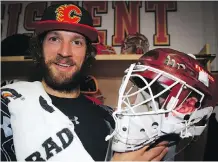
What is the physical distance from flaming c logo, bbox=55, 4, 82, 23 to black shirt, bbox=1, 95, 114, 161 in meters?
0.31

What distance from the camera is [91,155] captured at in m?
0.82

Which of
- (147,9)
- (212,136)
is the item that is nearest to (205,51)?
(212,136)

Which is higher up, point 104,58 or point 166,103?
point 104,58

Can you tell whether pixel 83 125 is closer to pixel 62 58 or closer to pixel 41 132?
pixel 41 132

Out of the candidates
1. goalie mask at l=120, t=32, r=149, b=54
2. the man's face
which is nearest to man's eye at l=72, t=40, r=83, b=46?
the man's face

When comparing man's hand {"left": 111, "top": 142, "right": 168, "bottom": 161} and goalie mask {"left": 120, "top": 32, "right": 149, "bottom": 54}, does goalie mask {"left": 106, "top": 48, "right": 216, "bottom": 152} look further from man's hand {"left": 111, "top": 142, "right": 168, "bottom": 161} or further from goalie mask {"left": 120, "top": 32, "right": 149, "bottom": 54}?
goalie mask {"left": 120, "top": 32, "right": 149, "bottom": 54}

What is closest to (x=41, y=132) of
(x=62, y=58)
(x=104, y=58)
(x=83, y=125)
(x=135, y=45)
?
(x=83, y=125)

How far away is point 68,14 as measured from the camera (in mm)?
897

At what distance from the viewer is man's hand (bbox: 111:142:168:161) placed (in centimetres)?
77

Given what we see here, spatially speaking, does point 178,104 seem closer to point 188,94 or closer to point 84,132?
point 188,94

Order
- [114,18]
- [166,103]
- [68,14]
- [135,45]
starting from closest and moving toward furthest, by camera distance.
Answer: [166,103], [68,14], [135,45], [114,18]

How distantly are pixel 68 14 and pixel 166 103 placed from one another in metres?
0.51

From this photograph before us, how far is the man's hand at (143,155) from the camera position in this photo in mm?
774

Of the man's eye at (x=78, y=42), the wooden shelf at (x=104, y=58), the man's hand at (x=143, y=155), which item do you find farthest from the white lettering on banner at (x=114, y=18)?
the man's hand at (x=143, y=155)
